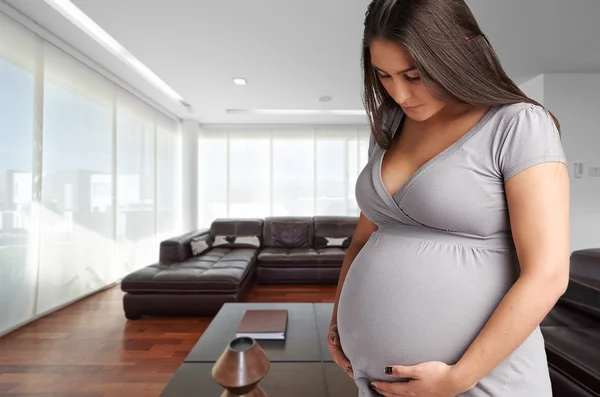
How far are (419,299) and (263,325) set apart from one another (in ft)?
3.88

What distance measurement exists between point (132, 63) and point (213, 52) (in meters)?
1.03

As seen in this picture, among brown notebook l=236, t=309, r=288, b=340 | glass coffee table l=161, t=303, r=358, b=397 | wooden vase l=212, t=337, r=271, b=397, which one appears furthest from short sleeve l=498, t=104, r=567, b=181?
brown notebook l=236, t=309, r=288, b=340

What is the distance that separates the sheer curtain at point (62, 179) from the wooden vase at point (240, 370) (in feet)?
8.27

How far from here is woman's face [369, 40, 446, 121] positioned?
0.53 metres

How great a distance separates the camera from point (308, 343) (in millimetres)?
1469

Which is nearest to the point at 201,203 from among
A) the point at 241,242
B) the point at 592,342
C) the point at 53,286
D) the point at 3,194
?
the point at 241,242

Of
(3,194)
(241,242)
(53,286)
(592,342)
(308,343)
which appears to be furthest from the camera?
(241,242)

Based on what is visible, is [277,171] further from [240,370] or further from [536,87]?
[240,370]

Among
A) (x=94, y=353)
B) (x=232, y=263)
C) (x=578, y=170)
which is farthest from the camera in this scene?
(x=578, y=170)

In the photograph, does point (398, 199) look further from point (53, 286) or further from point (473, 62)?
point (53, 286)

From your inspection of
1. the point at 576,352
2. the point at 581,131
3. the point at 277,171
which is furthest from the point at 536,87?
the point at 277,171

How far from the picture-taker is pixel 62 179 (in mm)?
2896

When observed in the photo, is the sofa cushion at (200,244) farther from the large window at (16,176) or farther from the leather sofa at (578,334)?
the leather sofa at (578,334)

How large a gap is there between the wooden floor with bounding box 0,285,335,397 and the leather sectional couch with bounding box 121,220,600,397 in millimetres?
232
